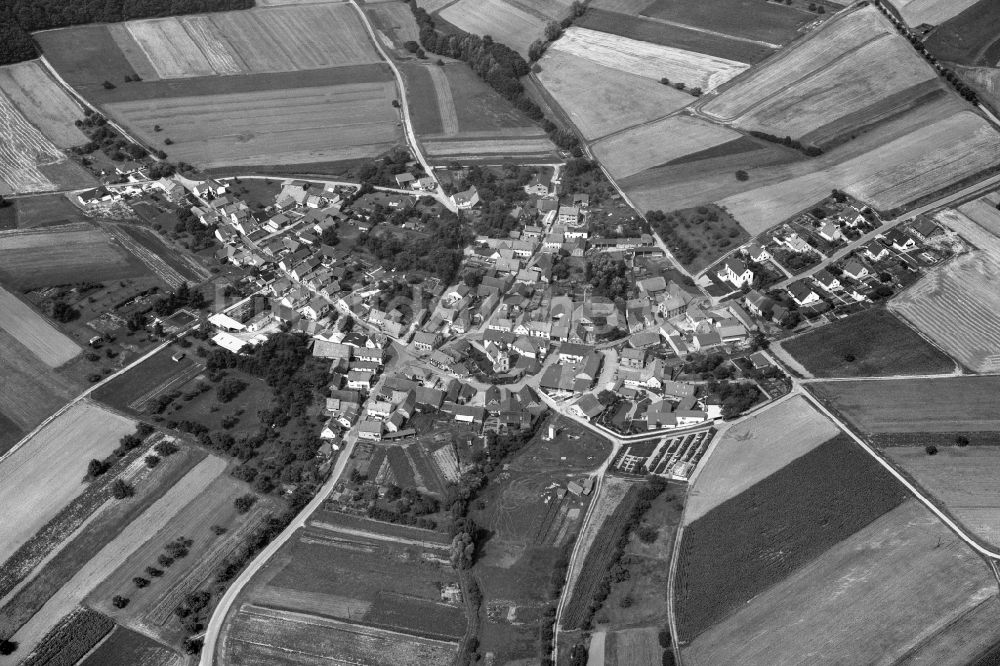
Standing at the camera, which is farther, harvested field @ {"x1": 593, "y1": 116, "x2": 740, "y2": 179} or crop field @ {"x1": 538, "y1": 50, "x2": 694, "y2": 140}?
crop field @ {"x1": 538, "y1": 50, "x2": 694, "y2": 140}

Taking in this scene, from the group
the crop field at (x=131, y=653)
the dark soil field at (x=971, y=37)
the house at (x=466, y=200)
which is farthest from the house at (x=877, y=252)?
the crop field at (x=131, y=653)

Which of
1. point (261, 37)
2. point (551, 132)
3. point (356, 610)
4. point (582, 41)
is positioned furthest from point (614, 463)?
point (261, 37)

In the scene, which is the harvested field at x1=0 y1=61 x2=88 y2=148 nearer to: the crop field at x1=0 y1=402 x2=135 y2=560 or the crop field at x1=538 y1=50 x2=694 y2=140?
the crop field at x1=0 y1=402 x2=135 y2=560

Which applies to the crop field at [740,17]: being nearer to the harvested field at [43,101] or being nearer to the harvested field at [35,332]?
the harvested field at [43,101]

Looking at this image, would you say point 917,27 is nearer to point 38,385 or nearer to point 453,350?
point 453,350

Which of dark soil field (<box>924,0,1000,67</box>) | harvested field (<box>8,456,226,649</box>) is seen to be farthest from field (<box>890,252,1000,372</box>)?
harvested field (<box>8,456,226,649</box>)

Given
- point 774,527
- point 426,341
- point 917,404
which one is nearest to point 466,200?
point 426,341

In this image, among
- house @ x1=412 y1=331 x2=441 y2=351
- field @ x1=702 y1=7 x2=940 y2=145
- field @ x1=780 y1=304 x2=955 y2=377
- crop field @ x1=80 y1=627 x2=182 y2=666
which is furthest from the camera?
field @ x1=702 y1=7 x2=940 y2=145
